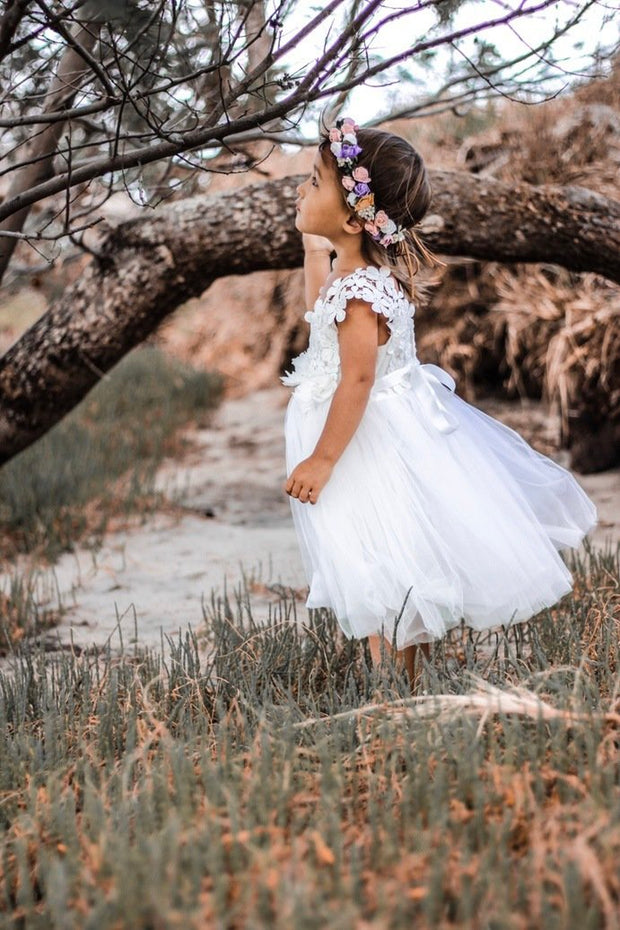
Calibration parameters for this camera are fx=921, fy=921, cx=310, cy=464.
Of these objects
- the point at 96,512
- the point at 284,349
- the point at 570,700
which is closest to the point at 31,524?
the point at 96,512

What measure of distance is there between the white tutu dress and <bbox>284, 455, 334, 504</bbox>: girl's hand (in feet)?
0.25

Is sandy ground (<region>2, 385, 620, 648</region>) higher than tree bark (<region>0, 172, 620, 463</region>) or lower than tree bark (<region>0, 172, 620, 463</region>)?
lower

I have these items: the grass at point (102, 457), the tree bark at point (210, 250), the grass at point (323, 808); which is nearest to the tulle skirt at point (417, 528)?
the grass at point (323, 808)

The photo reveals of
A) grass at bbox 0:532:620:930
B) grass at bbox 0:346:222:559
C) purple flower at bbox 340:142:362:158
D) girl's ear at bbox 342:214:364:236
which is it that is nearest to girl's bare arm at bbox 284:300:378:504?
girl's ear at bbox 342:214:364:236

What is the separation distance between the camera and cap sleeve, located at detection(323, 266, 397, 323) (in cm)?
221

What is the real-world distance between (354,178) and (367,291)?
0.91 feet

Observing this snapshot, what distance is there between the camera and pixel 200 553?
13.4ft

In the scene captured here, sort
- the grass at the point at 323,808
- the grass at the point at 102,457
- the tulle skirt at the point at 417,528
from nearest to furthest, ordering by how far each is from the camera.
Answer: the grass at the point at 323,808, the tulle skirt at the point at 417,528, the grass at the point at 102,457

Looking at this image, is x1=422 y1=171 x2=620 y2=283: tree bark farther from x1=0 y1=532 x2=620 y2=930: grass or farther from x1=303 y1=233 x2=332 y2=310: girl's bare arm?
x1=0 y1=532 x2=620 y2=930: grass

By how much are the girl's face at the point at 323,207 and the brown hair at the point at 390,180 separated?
2cm

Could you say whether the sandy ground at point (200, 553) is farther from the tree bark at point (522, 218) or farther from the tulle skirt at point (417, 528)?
the tree bark at point (522, 218)

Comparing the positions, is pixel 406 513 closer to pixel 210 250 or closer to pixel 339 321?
pixel 339 321

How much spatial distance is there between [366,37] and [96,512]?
3086 millimetres

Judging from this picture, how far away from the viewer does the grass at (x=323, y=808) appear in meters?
1.26
